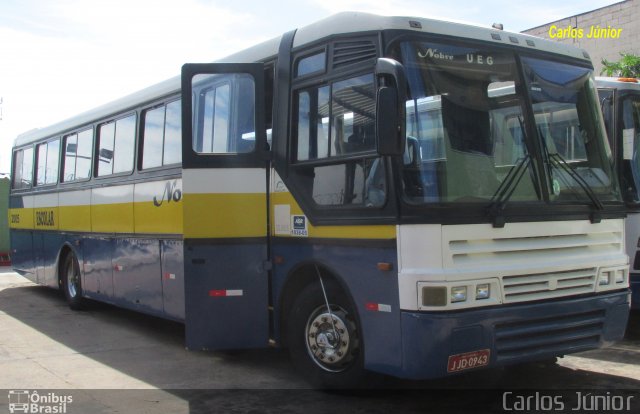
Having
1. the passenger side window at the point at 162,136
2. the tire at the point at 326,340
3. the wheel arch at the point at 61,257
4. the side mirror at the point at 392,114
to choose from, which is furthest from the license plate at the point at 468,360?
the wheel arch at the point at 61,257

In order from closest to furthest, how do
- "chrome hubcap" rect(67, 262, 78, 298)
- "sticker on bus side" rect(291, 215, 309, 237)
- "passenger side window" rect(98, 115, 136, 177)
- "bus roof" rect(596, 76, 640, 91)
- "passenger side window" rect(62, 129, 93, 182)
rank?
"sticker on bus side" rect(291, 215, 309, 237) → "bus roof" rect(596, 76, 640, 91) → "passenger side window" rect(98, 115, 136, 177) → "passenger side window" rect(62, 129, 93, 182) → "chrome hubcap" rect(67, 262, 78, 298)

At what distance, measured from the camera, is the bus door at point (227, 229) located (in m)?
6.61

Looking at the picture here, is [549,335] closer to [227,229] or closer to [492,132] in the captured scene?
[492,132]

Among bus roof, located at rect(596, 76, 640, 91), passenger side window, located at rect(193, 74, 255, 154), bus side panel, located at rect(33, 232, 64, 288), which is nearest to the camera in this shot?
passenger side window, located at rect(193, 74, 255, 154)

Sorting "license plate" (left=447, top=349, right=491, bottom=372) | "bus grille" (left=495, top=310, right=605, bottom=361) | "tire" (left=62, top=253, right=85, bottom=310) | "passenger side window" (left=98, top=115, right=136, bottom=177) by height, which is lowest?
"license plate" (left=447, top=349, right=491, bottom=372)

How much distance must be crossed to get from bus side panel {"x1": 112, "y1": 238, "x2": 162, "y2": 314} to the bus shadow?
0.49 metres

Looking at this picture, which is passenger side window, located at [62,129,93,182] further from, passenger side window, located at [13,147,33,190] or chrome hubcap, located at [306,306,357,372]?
chrome hubcap, located at [306,306,357,372]

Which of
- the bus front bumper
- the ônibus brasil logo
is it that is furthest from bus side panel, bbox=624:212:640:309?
the ônibus brasil logo

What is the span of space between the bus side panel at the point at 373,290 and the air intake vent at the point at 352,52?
58.5 inches

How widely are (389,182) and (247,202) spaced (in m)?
1.93

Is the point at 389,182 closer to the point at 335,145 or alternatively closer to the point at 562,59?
the point at 335,145

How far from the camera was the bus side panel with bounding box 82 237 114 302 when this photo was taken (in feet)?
32.7

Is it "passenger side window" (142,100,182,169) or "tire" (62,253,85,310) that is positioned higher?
"passenger side window" (142,100,182,169)

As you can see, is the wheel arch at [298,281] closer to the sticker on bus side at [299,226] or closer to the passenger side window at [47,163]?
the sticker on bus side at [299,226]
